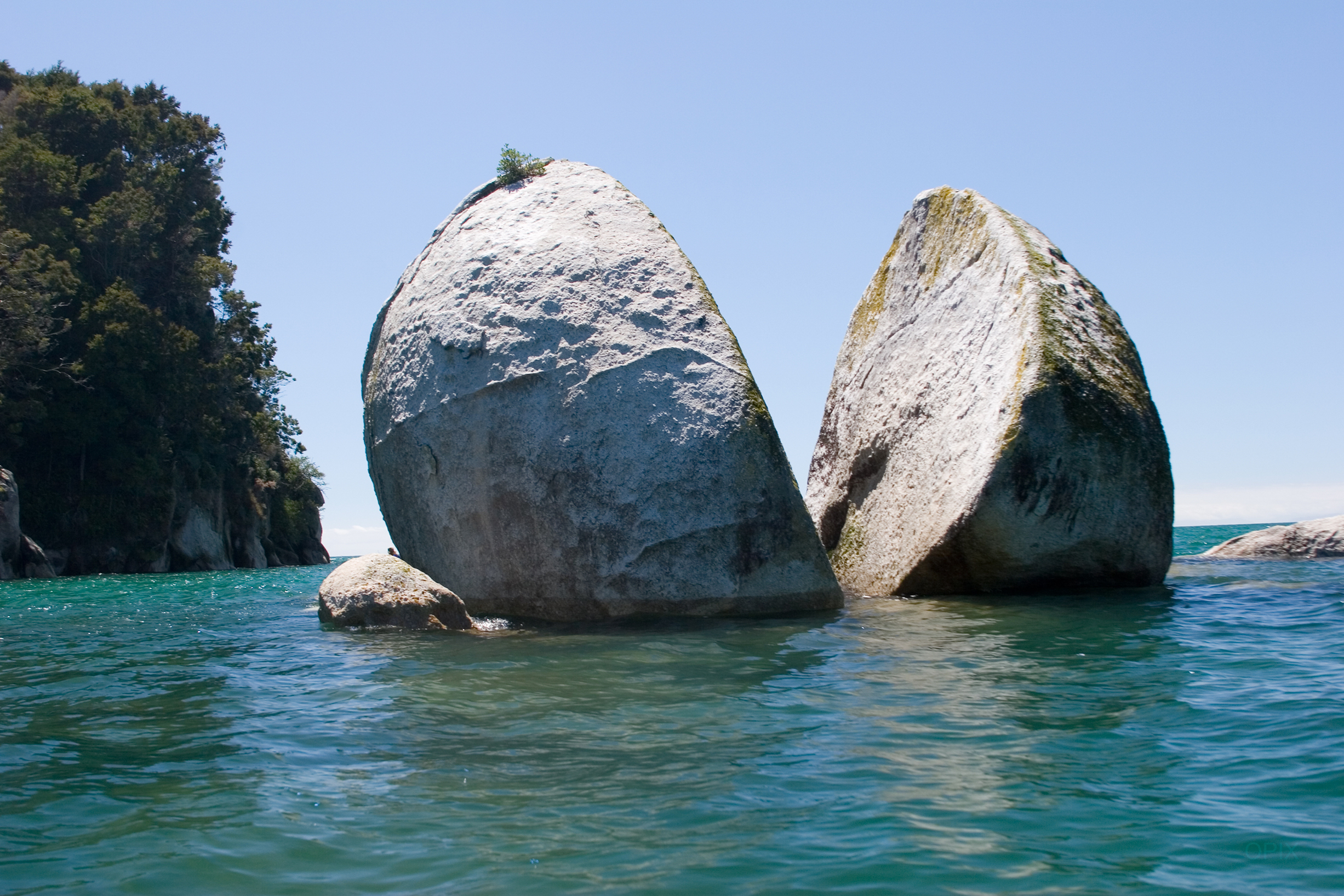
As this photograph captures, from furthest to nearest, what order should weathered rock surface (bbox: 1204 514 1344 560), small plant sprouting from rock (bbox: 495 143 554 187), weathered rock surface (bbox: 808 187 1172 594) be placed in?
weathered rock surface (bbox: 1204 514 1344 560) < small plant sprouting from rock (bbox: 495 143 554 187) < weathered rock surface (bbox: 808 187 1172 594)

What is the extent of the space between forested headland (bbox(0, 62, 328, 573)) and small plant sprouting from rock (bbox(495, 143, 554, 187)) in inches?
944

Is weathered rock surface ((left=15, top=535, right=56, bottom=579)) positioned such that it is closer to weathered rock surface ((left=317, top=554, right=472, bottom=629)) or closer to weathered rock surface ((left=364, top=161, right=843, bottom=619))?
weathered rock surface ((left=317, top=554, right=472, bottom=629))

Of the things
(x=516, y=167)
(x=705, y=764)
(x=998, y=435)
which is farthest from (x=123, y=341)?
(x=705, y=764)

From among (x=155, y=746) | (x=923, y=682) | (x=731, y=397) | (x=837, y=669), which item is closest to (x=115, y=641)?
(x=155, y=746)

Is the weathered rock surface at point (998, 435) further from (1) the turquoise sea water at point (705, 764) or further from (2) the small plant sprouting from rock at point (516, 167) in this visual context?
(2) the small plant sprouting from rock at point (516, 167)

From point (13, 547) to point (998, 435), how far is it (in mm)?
28394

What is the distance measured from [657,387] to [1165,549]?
575 centimetres

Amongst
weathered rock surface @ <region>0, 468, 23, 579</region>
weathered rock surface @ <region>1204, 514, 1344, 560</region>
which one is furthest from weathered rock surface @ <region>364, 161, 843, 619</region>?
weathered rock surface @ <region>0, 468, 23, 579</region>

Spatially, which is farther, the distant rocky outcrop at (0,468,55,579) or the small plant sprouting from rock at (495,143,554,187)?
the distant rocky outcrop at (0,468,55,579)

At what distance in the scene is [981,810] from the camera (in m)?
3.99

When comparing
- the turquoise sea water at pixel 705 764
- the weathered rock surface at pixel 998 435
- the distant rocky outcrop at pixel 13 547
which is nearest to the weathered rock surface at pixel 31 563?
the distant rocky outcrop at pixel 13 547

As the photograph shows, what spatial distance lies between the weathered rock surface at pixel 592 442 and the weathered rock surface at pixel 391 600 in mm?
630

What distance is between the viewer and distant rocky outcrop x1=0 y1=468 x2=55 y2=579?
28234 mm

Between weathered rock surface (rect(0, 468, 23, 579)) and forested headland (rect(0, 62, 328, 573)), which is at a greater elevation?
forested headland (rect(0, 62, 328, 573))
